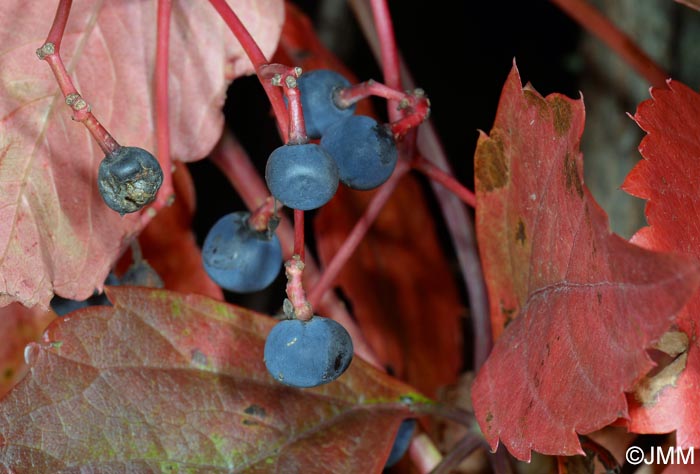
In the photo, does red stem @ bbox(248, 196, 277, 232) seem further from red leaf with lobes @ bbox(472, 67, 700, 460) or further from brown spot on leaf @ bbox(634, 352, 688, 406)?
brown spot on leaf @ bbox(634, 352, 688, 406)

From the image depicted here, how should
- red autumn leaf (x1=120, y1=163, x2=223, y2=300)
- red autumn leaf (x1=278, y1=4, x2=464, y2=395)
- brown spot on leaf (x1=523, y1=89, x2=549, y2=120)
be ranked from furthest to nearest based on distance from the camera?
red autumn leaf (x1=278, y1=4, x2=464, y2=395), red autumn leaf (x1=120, y1=163, x2=223, y2=300), brown spot on leaf (x1=523, y1=89, x2=549, y2=120)

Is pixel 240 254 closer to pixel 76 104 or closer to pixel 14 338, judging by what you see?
pixel 76 104

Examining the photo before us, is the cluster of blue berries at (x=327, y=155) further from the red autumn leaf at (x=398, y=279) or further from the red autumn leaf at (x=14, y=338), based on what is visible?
the red autumn leaf at (x=14, y=338)

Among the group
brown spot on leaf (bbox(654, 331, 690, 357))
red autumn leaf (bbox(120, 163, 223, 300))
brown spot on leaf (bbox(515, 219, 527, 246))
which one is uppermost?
brown spot on leaf (bbox(515, 219, 527, 246))

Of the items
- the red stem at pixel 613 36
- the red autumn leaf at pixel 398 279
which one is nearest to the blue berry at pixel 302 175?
the red autumn leaf at pixel 398 279

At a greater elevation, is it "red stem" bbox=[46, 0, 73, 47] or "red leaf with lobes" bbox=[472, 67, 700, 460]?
"red stem" bbox=[46, 0, 73, 47]

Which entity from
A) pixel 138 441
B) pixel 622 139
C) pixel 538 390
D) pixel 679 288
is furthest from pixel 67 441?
pixel 622 139

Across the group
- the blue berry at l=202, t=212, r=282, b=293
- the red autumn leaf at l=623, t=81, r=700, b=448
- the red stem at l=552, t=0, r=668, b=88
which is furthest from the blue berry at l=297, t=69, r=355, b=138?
the red stem at l=552, t=0, r=668, b=88
